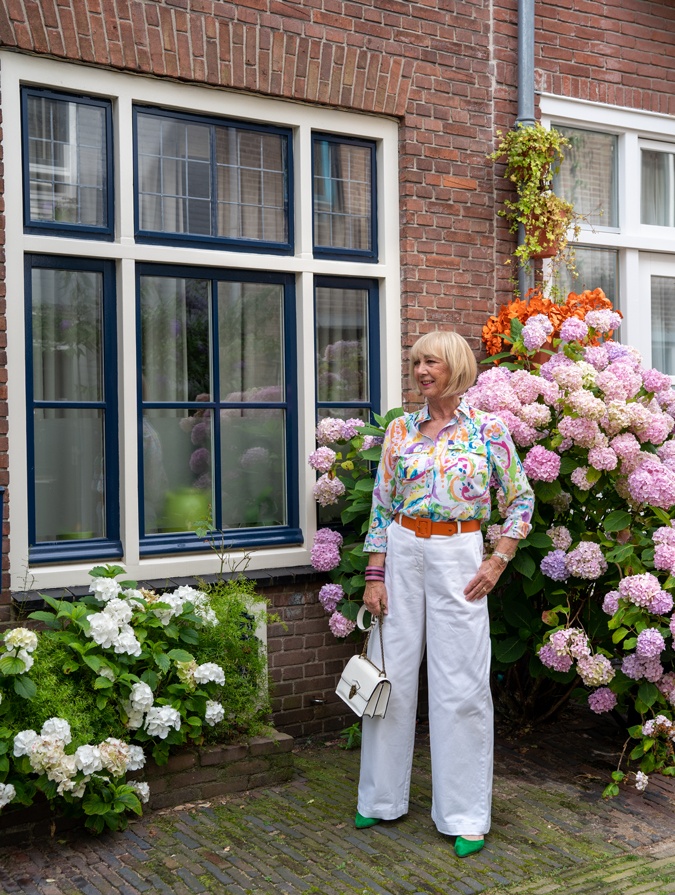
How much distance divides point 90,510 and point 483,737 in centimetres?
222

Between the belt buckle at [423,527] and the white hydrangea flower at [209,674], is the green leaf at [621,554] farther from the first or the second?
the white hydrangea flower at [209,674]

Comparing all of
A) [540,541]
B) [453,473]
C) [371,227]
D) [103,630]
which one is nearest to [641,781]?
[540,541]

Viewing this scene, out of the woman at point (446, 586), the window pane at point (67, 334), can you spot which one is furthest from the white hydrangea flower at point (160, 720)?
the window pane at point (67, 334)

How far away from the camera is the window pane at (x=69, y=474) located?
512 centimetres

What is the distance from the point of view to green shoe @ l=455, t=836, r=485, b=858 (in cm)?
414

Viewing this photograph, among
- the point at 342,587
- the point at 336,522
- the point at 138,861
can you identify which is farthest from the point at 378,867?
the point at 336,522

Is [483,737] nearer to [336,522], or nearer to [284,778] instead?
[284,778]

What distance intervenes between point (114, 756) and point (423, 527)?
1.50m

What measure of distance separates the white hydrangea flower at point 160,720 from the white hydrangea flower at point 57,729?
44 centimetres

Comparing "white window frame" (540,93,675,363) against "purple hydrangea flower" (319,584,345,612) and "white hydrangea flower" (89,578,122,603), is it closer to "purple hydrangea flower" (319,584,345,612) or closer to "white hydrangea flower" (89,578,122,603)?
"purple hydrangea flower" (319,584,345,612)

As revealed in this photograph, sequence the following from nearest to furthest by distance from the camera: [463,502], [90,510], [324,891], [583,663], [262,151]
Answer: [324,891] < [463,502] < [583,663] < [90,510] < [262,151]

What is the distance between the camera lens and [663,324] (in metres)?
7.35

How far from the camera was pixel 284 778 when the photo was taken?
498cm

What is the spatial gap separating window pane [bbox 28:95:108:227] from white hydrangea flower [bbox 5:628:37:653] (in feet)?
6.67
